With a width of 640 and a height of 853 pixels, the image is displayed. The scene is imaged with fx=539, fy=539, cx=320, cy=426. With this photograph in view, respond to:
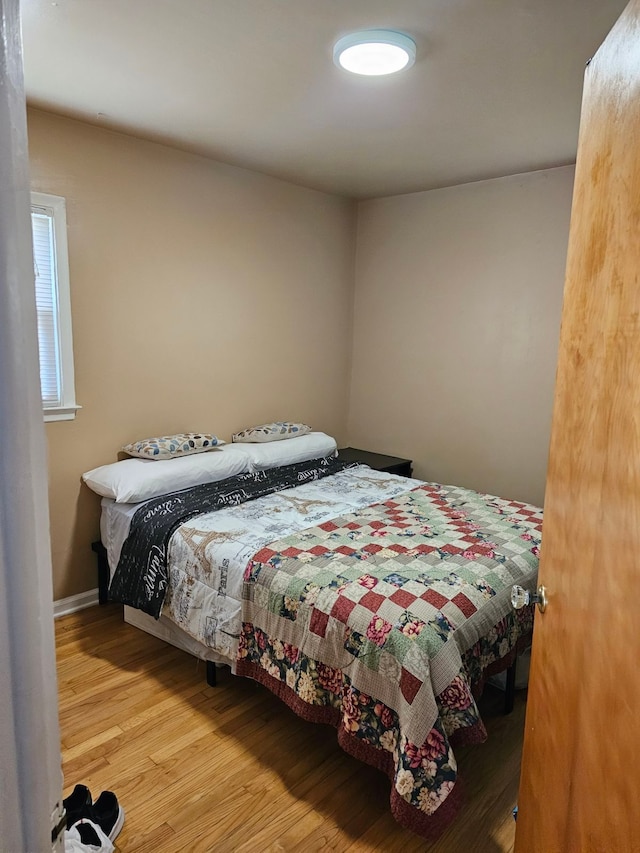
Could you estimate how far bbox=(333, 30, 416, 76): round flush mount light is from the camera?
72.0 inches

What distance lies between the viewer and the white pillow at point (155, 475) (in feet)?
8.83

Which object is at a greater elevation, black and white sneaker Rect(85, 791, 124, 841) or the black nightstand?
the black nightstand

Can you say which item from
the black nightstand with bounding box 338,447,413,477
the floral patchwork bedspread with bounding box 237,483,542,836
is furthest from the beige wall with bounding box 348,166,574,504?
the floral patchwork bedspread with bounding box 237,483,542,836

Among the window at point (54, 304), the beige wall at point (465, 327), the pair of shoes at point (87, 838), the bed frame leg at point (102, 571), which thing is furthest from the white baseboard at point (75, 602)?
the beige wall at point (465, 327)

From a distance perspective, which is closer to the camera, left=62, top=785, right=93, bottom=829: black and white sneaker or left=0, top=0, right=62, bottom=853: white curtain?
left=0, top=0, right=62, bottom=853: white curtain

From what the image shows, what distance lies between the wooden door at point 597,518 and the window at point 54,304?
7.79ft

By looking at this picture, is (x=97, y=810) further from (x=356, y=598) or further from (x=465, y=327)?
(x=465, y=327)

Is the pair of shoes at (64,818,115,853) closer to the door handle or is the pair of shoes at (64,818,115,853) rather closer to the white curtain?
the white curtain

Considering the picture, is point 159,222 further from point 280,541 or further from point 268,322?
point 280,541

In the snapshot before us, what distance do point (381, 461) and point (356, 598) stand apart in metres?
2.24

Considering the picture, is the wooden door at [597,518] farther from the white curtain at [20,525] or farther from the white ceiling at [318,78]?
the white ceiling at [318,78]

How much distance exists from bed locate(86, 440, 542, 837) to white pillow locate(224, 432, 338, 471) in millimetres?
262

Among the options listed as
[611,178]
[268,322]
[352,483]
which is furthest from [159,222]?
[611,178]

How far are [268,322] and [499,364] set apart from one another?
160cm
